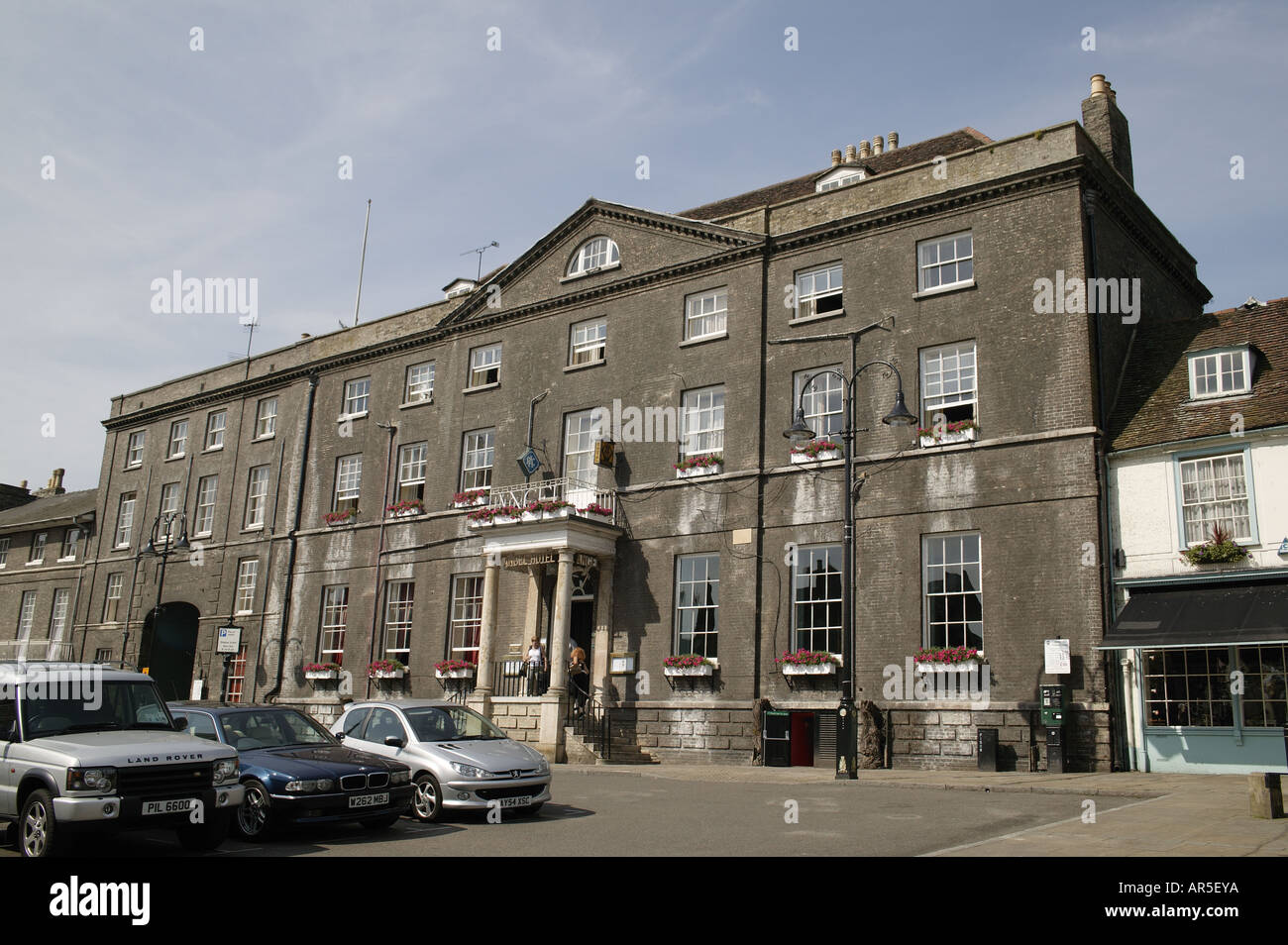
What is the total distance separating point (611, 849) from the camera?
10844 mm

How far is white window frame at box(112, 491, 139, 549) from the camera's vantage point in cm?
4334

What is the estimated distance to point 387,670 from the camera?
102 feet

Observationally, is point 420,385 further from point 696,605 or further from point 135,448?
point 135,448

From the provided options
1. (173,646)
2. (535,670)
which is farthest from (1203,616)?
(173,646)

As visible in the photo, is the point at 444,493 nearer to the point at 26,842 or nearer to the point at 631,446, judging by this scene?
the point at 631,446

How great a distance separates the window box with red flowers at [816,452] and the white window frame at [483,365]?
1129 centimetres

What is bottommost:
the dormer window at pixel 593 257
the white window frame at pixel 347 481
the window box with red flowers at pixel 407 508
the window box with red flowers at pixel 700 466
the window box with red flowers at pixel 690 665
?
the window box with red flowers at pixel 690 665

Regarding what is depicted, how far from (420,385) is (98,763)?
25.2m

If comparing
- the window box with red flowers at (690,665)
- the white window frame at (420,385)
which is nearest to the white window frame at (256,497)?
the white window frame at (420,385)

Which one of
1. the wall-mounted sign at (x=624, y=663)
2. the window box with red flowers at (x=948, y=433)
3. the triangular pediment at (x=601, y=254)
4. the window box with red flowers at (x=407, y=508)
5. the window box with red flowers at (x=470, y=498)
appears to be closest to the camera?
the window box with red flowers at (x=948, y=433)

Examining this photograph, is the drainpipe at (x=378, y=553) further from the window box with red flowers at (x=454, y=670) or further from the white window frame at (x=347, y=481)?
the window box with red flowers at (x=454, y=670)

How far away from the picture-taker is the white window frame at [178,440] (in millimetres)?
42531
